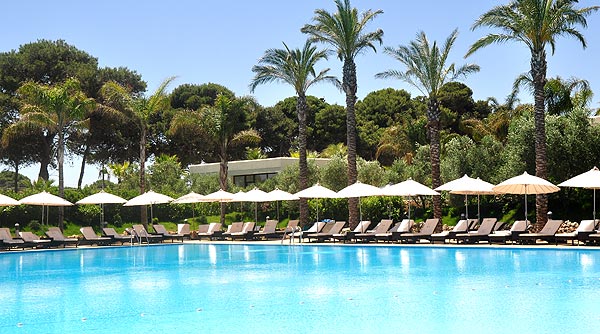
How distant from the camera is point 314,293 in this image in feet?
47.0

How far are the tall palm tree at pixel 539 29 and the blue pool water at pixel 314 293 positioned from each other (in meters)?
4.68

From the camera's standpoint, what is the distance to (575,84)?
3406cm

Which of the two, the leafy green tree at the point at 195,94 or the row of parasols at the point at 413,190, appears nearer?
Result: the row of parasols at the point at 413,190

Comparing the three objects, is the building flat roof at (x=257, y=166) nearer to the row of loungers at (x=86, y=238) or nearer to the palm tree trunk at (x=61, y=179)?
the row of loungers at (x=86, y=238)

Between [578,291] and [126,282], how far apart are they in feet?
32.1

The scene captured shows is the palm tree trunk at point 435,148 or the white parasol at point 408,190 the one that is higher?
the palm tree trunk at point 435,148

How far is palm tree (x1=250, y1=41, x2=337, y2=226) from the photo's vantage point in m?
33.2

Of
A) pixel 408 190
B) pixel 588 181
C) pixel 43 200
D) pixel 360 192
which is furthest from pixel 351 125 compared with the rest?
pixel 43 200

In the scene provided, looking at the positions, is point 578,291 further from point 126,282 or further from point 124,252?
point 124,252

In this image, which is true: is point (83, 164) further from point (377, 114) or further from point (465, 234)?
point (465, 234)

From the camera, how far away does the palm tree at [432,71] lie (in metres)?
30.2

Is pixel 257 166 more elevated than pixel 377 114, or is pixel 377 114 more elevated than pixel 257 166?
pixel 377 114

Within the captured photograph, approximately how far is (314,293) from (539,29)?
16.2m

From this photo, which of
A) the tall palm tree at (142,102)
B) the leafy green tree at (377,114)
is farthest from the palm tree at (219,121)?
the leafy green tree at (377,114)
